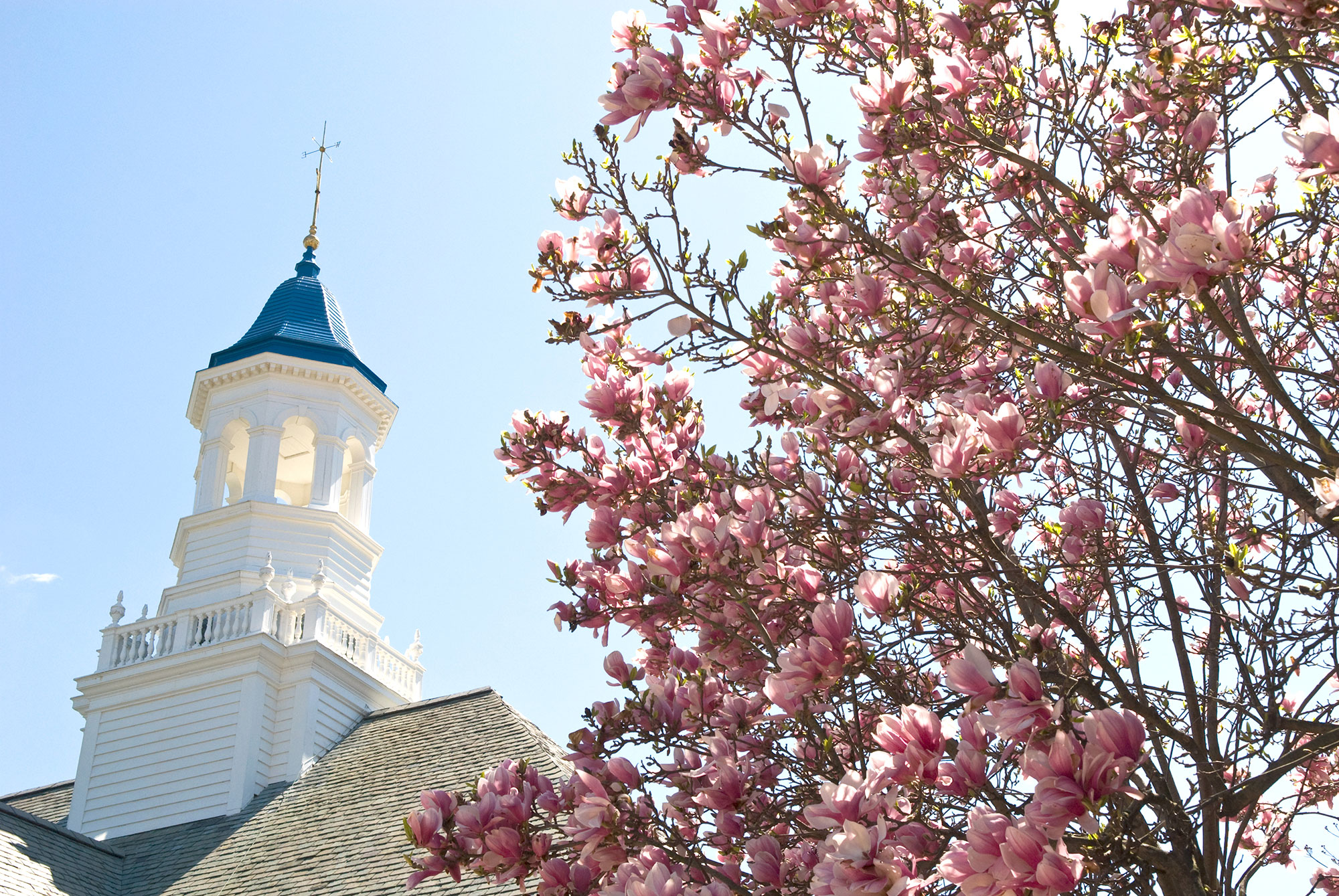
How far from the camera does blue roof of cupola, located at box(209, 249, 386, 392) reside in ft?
66.8

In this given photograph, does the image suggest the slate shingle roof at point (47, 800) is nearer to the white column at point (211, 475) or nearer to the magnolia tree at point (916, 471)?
the white column at point (211, 475)

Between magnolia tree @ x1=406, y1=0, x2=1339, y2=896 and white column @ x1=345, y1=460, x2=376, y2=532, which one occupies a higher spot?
white column @ x1=345, y1=460, x2=376, y2=532

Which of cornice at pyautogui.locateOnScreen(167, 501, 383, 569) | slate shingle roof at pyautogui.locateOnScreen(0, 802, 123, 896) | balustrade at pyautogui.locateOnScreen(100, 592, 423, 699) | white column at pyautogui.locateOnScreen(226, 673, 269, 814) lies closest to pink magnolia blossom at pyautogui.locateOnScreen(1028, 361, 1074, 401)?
slate shingle roof at pyautogui.locateOnScreen(0, 802, 123, 896)

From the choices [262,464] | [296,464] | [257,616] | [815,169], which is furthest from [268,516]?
[815,169]

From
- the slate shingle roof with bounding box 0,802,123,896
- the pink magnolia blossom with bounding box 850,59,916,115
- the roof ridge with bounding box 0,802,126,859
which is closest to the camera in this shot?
the pink magnolia blossom with bounding box 850,59,916,115

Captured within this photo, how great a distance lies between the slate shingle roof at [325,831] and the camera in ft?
42.4

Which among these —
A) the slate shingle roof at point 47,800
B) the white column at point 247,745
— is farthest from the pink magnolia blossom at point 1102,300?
the slate shingle roof at point 47,800

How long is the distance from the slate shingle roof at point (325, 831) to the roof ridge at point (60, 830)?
2 cm

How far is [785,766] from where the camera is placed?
4082 mm

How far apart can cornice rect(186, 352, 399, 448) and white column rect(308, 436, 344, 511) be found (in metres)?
1.13

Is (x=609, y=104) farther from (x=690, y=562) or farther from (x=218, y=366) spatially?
(x=218, y=366)

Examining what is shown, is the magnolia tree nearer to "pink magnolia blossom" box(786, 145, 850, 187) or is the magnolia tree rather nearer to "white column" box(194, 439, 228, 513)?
"pink magnolia blossom" box(786, 145, 850, 187)

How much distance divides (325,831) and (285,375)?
8.91 m

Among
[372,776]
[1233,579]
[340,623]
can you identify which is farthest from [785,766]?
[340,623]
